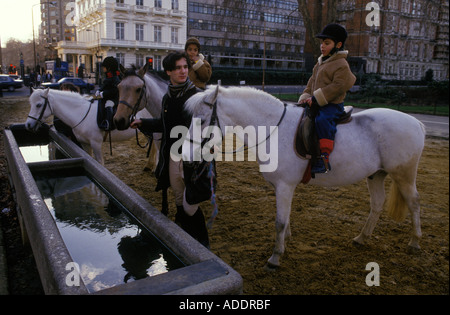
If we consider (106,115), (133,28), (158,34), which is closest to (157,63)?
(158,34)

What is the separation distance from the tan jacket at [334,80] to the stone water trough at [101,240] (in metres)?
1.86

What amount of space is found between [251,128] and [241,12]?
14971 millimetres

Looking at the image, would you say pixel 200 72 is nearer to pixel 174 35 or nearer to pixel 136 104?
pixel 136 104

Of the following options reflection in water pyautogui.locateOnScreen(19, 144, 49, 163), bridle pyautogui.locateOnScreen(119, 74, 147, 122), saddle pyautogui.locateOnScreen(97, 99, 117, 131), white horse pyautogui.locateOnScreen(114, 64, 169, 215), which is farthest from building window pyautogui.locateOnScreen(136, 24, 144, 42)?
bridle pyautogui.locateOnScreen(119, 74, 147, 122)

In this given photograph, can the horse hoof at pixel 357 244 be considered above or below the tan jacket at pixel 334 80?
below

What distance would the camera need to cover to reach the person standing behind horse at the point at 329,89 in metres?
3.15

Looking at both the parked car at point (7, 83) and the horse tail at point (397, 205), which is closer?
the horse tail at point (397, 205)

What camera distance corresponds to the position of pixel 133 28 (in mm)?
49406

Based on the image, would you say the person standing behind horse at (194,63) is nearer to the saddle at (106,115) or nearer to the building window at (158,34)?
the saddle at (106,115)

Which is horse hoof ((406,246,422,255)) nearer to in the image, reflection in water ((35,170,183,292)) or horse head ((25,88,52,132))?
reflection in water ((35,170,183,292))

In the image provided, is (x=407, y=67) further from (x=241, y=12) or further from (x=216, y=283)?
(x=216, y=283)

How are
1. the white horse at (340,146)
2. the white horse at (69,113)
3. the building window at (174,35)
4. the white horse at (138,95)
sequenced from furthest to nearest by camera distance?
the building window at (174,35) < the white horse at (69,113) < the white horse at (138,95) < the white horse at (340,146)

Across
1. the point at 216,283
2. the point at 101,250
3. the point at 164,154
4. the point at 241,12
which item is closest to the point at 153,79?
the point at 164,154

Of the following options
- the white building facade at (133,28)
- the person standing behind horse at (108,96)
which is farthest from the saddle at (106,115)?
the white building facade at (133,28)
